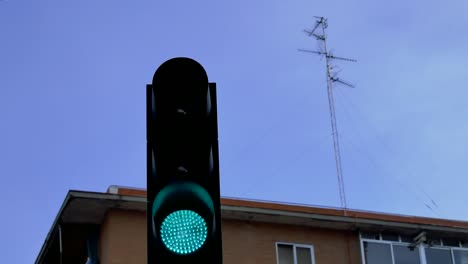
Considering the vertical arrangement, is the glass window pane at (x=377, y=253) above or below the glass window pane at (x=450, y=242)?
below

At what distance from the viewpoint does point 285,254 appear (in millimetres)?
Answer: 26094

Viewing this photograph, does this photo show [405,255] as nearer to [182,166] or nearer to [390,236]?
[390,236]

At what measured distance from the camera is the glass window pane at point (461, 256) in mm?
27609

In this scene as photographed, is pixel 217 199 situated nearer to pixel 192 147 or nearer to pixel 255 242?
pixel 192 147

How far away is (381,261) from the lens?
1043 inches

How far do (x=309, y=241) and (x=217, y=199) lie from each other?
22428 mm

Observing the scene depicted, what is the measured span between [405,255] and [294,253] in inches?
130

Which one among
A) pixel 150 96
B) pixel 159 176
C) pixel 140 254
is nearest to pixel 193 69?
pixel 150 96

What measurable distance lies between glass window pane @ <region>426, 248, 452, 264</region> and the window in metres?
3.53

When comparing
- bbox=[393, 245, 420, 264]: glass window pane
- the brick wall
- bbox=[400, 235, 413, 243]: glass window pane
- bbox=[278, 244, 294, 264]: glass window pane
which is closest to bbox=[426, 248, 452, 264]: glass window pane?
bbox=[393, 245, 420, 264]: glass window pane

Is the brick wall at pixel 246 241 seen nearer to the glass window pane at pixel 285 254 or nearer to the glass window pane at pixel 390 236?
the glass window pane at pixel 285 254

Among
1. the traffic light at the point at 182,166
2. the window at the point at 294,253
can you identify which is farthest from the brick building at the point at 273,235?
the traffic light at the point at 182,166


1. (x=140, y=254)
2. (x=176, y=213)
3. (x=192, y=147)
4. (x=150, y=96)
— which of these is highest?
(x=140, y=254)

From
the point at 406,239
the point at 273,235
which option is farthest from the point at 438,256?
the point at 273,235
